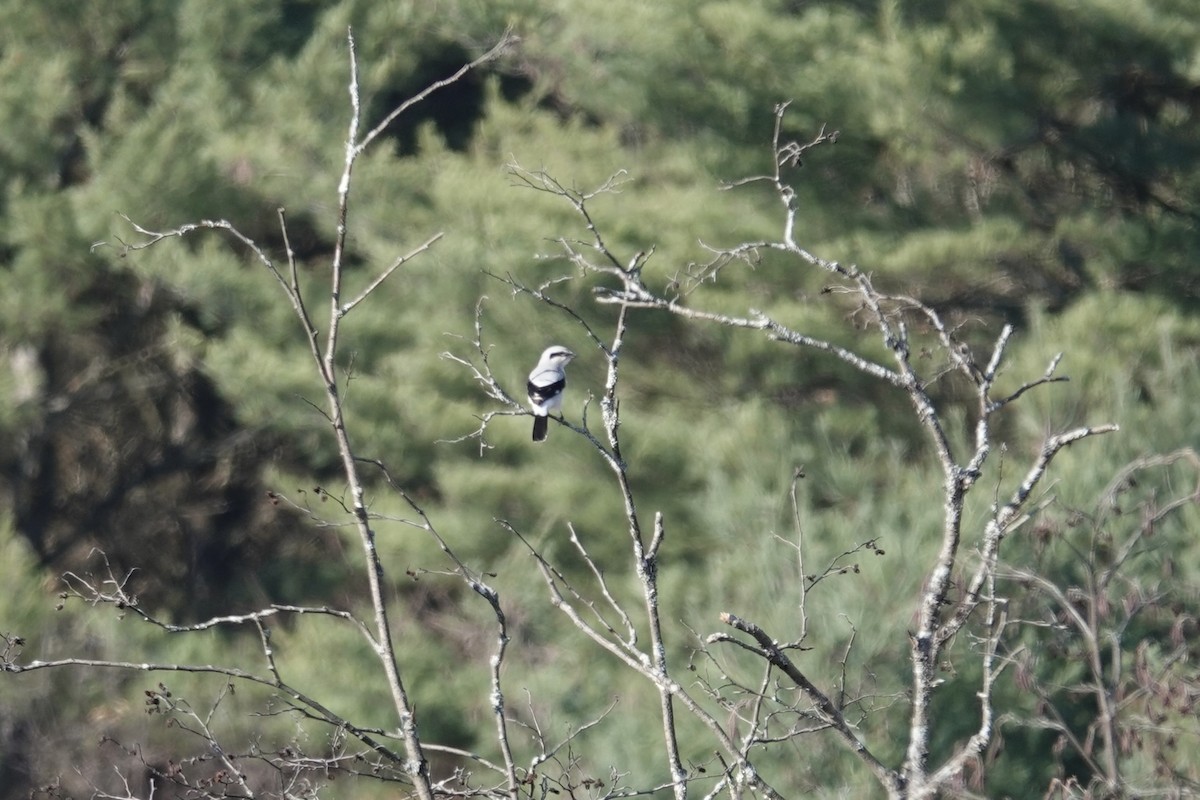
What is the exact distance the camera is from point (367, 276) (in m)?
10.6

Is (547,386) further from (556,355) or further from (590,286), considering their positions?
(590,286)

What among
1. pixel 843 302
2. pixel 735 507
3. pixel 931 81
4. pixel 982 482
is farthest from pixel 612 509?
pixel 931 81

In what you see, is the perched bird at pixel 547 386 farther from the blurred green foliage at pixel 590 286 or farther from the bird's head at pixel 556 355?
the blurred green foliage at pixel 590 286

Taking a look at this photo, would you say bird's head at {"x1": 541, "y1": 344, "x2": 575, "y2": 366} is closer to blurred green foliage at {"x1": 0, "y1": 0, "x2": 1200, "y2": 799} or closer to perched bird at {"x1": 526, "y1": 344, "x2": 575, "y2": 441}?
perched bird at {"x1": 526, "y1": 344, "x2": 575, "y2": 441}

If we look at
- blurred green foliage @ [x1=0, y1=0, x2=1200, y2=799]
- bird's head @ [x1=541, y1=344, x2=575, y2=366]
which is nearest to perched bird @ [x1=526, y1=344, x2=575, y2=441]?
bird's head @ [x1=541, y1=344, x2=575, y2=366]

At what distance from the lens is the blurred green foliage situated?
27.8 ft

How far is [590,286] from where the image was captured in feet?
29.7

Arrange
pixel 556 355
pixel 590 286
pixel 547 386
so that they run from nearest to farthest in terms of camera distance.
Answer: pixel 547 386 < pixel 556 355 < pixel 590 286

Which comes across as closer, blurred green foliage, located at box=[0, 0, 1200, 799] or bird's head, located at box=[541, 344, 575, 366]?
bird's head, located at box=[541, 344, 575, 366]

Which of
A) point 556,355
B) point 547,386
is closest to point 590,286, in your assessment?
point 556,355

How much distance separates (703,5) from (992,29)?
1.71 meters

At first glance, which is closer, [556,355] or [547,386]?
[547,386]

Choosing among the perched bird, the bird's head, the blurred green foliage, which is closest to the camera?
the perched bird

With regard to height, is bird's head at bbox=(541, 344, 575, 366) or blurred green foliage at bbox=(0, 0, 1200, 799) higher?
bird's head at bbox=(541, 344, 575, 366)
